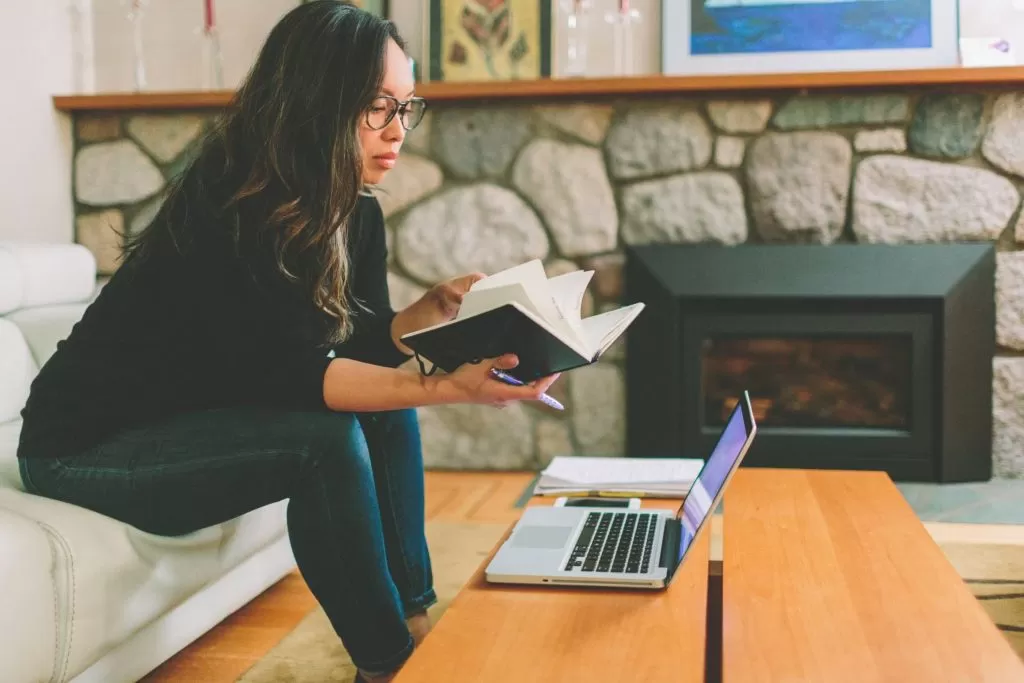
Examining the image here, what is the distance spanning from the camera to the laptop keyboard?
43.6 inches

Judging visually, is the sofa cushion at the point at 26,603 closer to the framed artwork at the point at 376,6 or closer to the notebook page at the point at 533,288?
the notebook page at the point at 533,288

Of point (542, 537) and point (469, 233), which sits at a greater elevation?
point (469, 233)

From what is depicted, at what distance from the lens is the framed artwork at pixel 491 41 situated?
2729mm

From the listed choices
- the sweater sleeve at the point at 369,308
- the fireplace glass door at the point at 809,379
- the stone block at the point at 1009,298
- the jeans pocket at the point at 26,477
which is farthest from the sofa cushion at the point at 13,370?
the stone block at the point at 1009,298

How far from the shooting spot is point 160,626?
146 cm

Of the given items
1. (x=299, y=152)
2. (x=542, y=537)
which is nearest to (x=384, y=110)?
(x=299, y=152)

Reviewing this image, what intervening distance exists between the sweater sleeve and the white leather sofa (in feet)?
1.05

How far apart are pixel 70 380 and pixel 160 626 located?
398 millimetres

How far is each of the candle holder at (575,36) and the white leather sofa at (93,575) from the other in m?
1.51

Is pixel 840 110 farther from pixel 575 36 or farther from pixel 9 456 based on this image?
pixel 9 456

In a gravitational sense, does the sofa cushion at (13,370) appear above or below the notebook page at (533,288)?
below

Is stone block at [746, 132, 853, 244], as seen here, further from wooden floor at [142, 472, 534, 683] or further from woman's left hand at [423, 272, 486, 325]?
woman's left hand at [423, 272, 486, 325]

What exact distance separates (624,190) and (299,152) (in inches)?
61.2

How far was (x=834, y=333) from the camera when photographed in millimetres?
2637
